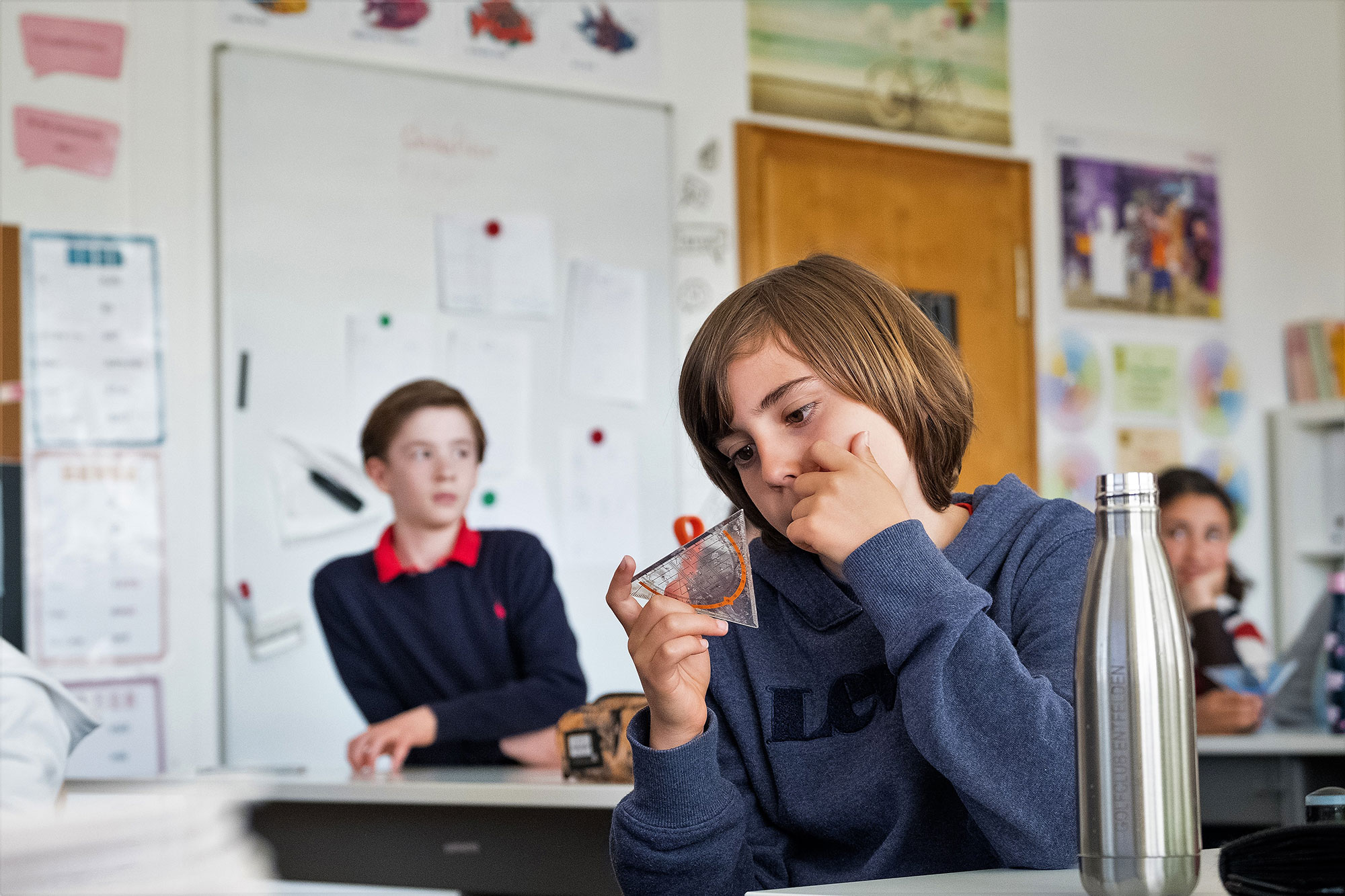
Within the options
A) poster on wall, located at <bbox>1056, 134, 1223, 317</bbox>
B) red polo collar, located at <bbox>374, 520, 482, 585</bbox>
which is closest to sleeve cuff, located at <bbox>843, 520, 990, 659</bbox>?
red polo collar, located at <bbox>374, 520, 482, 585</bbox>

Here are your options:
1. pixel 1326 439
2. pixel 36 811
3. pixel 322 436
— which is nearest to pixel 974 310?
pixel 1326 439

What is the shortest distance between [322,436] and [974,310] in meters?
2.07

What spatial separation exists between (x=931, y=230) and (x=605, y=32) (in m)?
1.20

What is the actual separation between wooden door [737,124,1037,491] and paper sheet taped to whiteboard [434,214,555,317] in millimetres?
603

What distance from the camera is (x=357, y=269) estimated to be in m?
3.24

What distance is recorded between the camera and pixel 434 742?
2.40 metres

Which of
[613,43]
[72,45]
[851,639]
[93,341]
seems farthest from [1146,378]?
[851,639]

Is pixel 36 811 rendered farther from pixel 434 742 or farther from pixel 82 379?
pixel 82 379

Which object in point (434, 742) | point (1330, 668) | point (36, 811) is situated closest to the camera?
point (36, 811)

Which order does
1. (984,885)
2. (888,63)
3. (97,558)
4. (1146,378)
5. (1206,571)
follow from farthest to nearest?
1. (1146,378)
2. (888,63)
3. (1206,571)
4. (97,558)
5. (984,885)

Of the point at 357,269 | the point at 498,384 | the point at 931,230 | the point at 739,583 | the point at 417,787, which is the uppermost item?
the point at 931,230

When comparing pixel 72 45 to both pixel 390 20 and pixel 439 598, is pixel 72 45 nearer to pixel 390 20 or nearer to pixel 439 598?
pixel 390 20

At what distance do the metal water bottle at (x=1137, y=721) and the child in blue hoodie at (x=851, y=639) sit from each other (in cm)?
17

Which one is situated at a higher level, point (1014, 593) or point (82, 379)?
point (82, 379)
